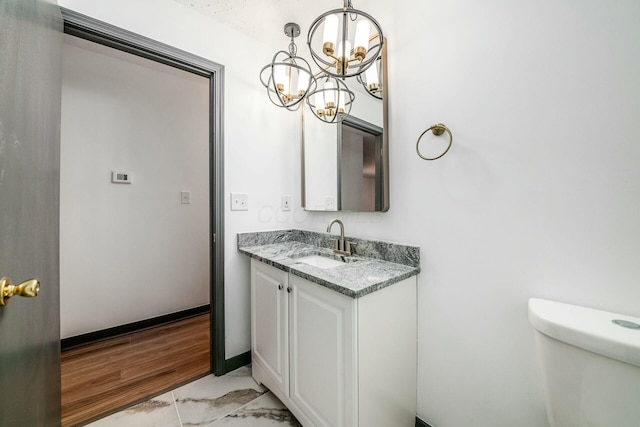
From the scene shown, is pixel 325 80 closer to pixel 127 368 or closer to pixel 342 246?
pixel 342 246

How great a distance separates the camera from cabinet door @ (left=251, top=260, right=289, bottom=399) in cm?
122

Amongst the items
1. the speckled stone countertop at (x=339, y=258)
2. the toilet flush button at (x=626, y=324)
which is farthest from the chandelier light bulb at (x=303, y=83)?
the toilet flush button at (x=626, y=324)

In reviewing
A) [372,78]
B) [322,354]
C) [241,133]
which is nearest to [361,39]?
[372,78]

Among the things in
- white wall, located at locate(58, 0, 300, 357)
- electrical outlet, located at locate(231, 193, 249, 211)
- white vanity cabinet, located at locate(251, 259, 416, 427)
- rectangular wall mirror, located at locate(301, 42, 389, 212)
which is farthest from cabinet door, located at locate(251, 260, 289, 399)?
rectangular wall mirror, located at locate(301, 42, 389, 212)

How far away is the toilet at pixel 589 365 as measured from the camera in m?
0.59

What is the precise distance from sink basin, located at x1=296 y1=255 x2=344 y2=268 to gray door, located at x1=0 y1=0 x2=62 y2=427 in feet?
3.39

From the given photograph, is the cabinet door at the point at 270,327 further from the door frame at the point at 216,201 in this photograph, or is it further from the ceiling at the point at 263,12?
the ceiling at the point at 263,12

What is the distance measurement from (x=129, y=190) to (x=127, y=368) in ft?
4.69

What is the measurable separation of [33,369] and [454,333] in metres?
1.50

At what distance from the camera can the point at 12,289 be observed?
497 millimetres

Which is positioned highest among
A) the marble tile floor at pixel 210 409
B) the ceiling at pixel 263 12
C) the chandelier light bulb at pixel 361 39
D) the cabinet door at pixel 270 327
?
the ceiling at pixel 263 12

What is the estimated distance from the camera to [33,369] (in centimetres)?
68

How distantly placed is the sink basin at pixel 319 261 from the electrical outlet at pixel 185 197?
1640mm

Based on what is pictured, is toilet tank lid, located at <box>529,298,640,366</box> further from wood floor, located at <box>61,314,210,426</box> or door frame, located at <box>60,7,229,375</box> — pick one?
wood floor, located at <box>61,314,210,426</box>
